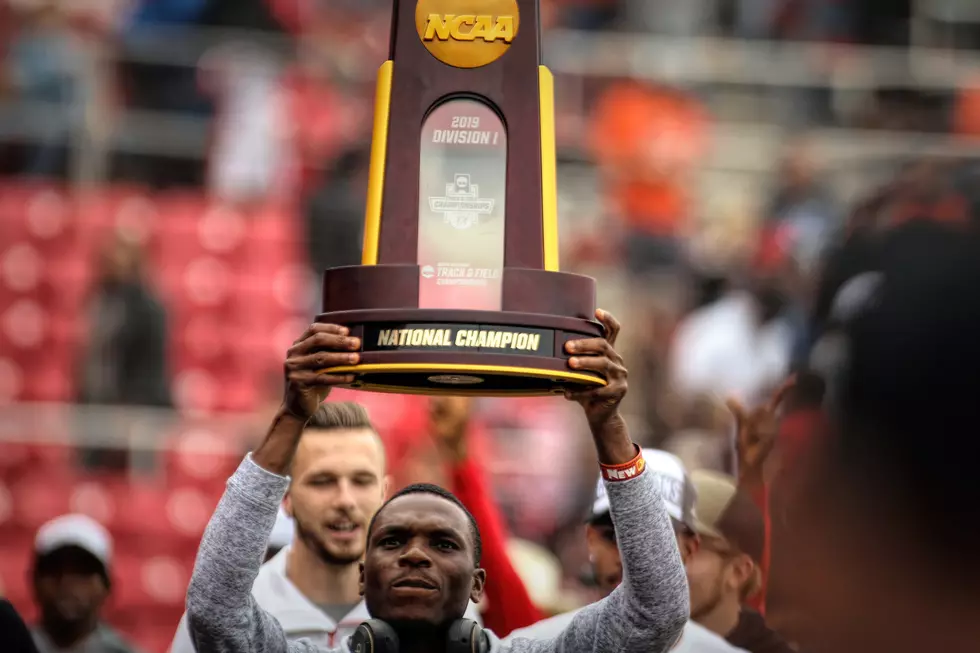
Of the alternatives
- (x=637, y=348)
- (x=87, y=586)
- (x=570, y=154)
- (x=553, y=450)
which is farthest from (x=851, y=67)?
(x=87, y=586)

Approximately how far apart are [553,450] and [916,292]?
8791 mm

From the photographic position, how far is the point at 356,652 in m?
3.02

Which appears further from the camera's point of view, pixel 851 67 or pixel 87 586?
pixel 851 67

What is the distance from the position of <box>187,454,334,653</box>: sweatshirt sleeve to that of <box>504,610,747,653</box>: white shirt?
94cm

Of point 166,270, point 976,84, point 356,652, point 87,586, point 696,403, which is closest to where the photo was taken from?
point 356,652

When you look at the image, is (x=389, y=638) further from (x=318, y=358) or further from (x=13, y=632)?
(x=13, y=632)

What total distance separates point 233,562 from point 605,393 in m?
0.77

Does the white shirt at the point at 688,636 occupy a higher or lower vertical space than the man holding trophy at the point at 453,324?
lower

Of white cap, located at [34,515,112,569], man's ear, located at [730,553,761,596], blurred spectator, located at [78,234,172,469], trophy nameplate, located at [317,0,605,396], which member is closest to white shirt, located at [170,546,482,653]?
man's ear, located at [730,553,761,596]

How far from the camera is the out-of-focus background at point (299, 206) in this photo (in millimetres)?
9641

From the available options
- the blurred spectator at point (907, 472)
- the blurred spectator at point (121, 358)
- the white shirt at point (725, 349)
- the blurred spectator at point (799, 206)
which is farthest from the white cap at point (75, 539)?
the blurred spectator at point (799, 206)

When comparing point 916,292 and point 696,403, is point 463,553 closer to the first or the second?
point 916,292

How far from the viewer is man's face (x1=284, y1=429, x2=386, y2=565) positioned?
4.02 m

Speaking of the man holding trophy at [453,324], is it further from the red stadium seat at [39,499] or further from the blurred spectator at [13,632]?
the red stadium seat at [39,499]
